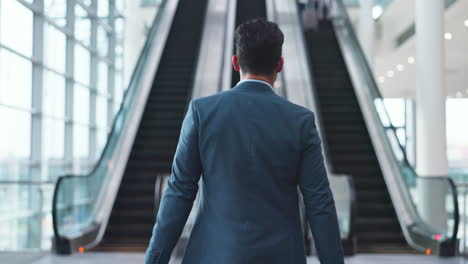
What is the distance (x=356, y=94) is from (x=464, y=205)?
14.6 feet

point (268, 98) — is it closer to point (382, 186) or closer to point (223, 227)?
point (223, 227)

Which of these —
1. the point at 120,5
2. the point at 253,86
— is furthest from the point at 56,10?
the point at 253,86

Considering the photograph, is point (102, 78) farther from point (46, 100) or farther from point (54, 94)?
point (46, 100)

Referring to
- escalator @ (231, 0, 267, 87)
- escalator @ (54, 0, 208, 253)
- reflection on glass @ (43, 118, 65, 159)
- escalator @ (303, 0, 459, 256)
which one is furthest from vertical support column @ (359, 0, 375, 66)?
reflection on glass @ (43, 118, 65, 159)

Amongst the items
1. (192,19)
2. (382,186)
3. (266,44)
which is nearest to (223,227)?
(266,44)

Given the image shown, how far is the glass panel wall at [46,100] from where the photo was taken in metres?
8.64

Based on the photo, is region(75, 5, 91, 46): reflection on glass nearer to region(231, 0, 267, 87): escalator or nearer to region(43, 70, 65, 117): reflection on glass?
region(43, 70, 65, 117): reflection on glass

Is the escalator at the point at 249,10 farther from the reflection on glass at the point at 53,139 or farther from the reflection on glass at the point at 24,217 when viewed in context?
the reflection on glass at the point at 24,217

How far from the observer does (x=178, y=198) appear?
1.88 m

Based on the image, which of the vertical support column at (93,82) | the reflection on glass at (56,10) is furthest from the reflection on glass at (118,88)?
the reflection on glass at (56,10)

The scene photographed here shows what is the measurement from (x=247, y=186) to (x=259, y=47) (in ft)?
1.47

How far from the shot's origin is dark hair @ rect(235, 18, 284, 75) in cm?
190

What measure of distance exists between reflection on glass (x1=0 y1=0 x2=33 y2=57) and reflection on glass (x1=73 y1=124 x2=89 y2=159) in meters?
4.03

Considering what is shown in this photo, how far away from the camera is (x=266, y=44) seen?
6.26ft
